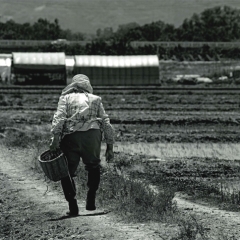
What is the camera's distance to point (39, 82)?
47.9 meters

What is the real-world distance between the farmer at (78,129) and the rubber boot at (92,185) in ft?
0.09

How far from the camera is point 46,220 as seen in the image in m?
8.62

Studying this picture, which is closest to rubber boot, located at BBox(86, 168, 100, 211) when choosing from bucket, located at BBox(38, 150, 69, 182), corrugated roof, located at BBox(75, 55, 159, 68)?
bucket, located at BBox(38, 150, 69, 182)

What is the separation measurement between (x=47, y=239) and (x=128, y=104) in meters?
23.3

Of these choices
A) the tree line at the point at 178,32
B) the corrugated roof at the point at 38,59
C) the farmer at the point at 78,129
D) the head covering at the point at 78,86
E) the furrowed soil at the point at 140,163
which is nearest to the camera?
the furrowed soil at the point at 140,163

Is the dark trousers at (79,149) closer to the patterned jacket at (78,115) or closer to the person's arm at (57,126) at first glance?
the patterned jacket at (78,115)

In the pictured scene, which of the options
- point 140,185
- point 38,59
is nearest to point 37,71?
point 38,59

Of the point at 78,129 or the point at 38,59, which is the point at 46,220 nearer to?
the point at 78,129

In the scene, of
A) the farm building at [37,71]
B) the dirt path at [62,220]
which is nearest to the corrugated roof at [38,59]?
the farm building at [37,71]

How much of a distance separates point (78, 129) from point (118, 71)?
41.0 metres

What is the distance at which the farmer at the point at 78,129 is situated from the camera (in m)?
8.71

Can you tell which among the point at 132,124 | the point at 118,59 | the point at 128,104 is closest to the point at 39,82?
the point at 118,59

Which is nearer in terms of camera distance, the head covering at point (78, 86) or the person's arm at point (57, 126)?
the person's arm at point (57, 126)

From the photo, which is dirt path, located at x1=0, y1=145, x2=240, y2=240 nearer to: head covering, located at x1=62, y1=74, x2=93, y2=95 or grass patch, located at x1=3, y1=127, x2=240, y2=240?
grass patch, located at x1=3, y1=127, x2=240, y2=240
